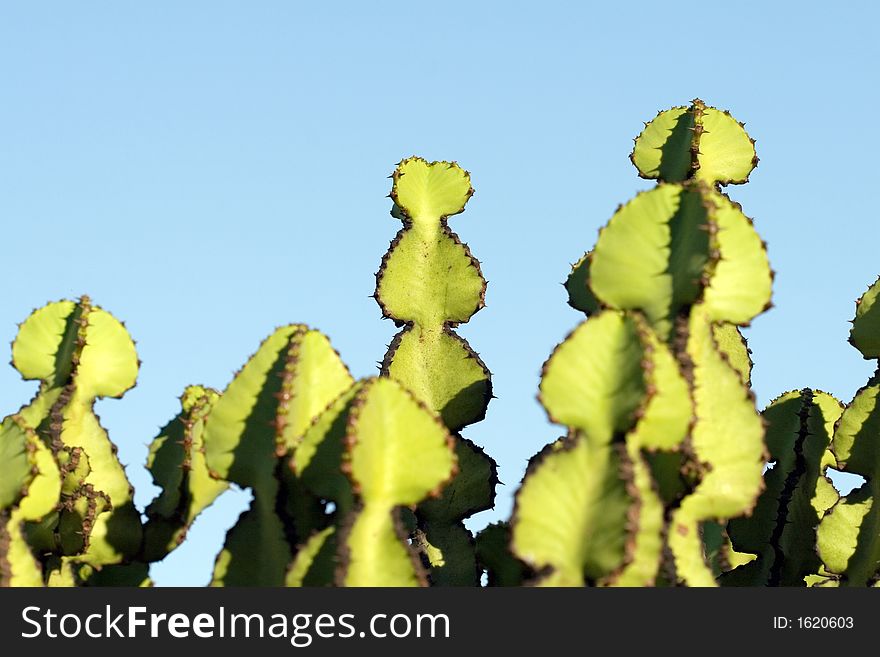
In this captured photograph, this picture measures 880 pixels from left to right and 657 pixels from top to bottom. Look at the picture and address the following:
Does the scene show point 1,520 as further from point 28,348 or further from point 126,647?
point 28,348

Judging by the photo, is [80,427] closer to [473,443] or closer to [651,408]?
[473,443]

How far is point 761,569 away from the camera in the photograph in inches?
205

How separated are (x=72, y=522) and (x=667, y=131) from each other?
2.65 m

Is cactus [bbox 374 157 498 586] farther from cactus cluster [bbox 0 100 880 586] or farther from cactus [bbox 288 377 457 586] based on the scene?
cactus [bbox 288 377 457 586]

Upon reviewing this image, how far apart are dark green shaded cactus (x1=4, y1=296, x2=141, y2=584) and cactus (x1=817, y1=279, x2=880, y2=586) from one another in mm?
2387

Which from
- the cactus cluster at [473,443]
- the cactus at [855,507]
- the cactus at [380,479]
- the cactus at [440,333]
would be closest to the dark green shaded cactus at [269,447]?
the cactus cluster at [473,443]

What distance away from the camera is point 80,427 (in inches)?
187

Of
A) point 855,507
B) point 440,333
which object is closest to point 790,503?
point 855,507

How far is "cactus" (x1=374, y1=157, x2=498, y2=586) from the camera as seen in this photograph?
496 cm

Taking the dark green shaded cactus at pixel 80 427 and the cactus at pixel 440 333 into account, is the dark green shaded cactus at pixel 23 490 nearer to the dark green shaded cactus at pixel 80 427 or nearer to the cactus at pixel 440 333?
the dark green shaded cactus at pixel 80 427

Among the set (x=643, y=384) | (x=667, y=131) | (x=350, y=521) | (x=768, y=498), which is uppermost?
(x=667, y=131)

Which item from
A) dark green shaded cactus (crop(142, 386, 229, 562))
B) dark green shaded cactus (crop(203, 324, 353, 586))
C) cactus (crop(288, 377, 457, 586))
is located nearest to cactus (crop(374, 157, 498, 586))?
dark green shaded cactus (crop(142, 386, 229, 562))

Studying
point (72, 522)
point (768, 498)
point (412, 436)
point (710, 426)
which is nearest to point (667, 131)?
point (768, 498)

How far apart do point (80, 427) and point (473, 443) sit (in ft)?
4.55
